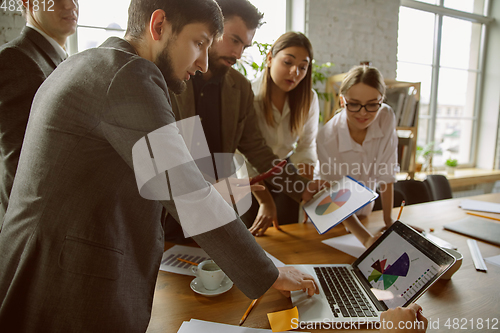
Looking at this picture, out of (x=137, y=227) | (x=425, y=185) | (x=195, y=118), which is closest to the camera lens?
(x=137, y=227)

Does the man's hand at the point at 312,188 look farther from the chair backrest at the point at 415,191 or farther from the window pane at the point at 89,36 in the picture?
the window pane at the point at 89,36

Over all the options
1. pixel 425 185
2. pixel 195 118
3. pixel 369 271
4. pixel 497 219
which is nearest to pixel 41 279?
pixel 369 271

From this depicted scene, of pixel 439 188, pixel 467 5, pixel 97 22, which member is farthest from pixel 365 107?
pixel 467 5

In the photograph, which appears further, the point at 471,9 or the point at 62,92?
the point at 471,9

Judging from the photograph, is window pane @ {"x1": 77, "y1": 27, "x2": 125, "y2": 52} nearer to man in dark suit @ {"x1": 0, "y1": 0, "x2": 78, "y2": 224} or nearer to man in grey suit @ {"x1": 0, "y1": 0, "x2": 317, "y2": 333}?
man in dark suit @ {"x1": 0, "y1": 0, "x2": 78, "y2": 224}

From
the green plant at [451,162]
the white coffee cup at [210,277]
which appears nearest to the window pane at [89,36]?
the white coffee cup at [210,277]

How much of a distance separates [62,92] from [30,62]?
28.1 inches

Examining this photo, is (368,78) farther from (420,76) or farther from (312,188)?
(420,76)

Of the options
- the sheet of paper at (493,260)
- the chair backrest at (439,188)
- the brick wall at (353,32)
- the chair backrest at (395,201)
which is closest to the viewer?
the sheet of paper at (493,260)

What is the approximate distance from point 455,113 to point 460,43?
1.01m

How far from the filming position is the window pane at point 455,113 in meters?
4.20

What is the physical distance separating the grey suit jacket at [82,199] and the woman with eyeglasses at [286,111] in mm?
857

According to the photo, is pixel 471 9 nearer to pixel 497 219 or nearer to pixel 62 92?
pixel 497 219

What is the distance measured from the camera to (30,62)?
1110mm
